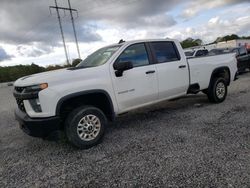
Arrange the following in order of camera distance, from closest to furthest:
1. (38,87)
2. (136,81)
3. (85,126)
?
1. (38,87)
2. (85,126)
3. (136,81)

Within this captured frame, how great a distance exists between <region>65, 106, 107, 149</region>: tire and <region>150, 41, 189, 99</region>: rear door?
5.54ft

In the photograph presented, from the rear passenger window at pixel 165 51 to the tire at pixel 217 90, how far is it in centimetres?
168

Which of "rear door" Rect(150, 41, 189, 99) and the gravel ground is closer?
the gravel ground

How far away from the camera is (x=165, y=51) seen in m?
5.86

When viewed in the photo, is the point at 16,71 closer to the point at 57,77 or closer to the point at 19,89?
the point at 19,89

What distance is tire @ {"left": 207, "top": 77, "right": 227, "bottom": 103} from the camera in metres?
6.96

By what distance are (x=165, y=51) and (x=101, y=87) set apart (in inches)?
83.1

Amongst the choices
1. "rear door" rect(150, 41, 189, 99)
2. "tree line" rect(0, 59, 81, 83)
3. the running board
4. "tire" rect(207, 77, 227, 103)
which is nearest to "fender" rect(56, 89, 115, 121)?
"rear door" rect(150, 41, 189, 99)

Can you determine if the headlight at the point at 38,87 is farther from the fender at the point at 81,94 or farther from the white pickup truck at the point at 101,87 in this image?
the fender at the point at 81,94

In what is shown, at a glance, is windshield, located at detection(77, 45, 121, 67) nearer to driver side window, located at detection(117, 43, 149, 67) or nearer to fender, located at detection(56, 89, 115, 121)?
driver side window, located at detection(117, 43, 149, 67)

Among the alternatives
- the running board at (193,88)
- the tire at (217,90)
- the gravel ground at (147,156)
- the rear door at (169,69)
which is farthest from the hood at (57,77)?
the tire at (217,90)

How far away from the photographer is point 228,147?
3.98 meters

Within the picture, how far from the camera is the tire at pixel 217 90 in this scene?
6961mm

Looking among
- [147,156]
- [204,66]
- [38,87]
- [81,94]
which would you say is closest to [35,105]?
[38,87]
